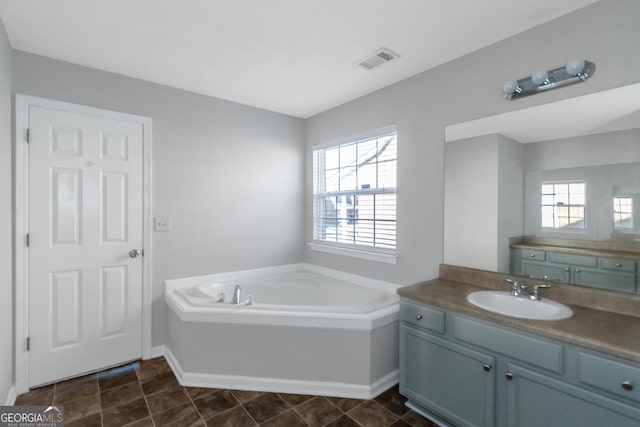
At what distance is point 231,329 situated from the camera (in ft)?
7.12

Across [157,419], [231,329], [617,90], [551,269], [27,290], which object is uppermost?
[617,90]

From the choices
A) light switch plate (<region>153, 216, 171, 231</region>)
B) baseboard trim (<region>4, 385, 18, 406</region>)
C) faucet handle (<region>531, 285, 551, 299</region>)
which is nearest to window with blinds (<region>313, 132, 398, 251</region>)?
faucet handle (<region>531, 285, 551, 299</region>)

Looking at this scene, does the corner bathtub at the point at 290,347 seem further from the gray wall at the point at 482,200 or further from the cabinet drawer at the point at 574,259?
the cabinet drawer at the point at 574,259

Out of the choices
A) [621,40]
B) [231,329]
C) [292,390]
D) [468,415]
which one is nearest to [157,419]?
[231,329]

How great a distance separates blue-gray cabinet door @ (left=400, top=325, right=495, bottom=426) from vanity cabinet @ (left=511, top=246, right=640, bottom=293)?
27.1 inches

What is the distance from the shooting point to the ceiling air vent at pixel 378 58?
6.92ft

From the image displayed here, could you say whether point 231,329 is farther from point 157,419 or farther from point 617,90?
point 617,90

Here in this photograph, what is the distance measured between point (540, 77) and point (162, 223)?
9.68 ft

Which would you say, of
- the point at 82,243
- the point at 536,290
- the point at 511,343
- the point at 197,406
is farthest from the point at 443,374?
the point at 82,243

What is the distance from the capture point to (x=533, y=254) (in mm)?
1898

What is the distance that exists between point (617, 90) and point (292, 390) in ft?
8.57

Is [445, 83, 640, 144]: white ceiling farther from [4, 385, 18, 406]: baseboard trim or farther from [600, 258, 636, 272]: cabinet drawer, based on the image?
[4, 385, 18, 406]: baseboard trim

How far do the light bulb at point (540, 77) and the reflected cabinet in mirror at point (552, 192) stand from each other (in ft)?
0.45

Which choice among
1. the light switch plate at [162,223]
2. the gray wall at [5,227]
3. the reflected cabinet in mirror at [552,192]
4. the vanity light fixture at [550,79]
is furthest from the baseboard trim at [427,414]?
the gray wall at [5,227]
